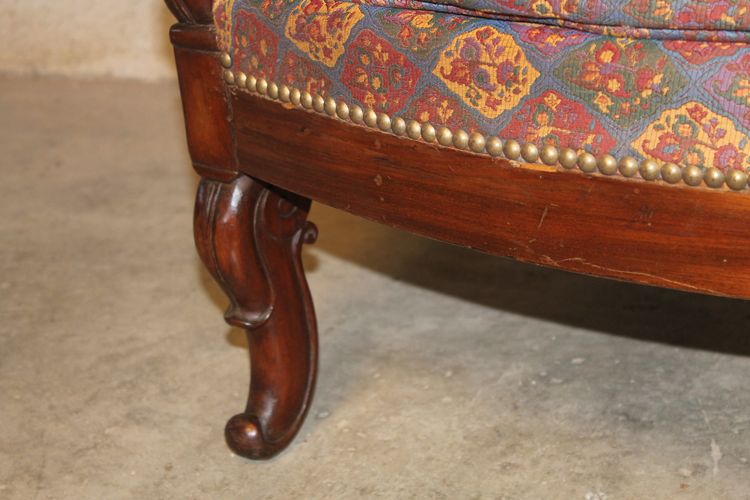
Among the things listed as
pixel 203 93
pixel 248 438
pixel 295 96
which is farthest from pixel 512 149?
pixel 248 438

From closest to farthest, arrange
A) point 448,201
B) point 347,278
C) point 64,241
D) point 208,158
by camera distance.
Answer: point 448,201 → point 208,158 → point 347,278 → point 64,241

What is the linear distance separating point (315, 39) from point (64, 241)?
98 centimetres

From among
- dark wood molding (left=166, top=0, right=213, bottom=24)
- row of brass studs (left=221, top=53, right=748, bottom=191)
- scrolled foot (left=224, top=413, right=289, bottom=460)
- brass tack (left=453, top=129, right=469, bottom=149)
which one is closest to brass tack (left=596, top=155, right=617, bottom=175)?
row of brass studs (left=221, top=53, right=748, bottom=191)

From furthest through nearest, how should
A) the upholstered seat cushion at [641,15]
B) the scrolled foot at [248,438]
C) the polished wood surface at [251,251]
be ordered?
1. the scrolled foot at [248,438]
2. the polished wood surface at [251,251]
3. the upholstered seat cushion at [641,15]

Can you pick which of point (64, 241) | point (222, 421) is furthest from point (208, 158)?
point (64, 241)

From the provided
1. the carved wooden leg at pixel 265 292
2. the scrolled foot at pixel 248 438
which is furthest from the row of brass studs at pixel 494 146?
the scrolled foot at pixel 248 438

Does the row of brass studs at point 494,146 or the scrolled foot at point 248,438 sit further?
the scrolled foot at point 248,438

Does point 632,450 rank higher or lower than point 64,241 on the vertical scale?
higher

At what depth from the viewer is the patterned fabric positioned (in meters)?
0.68

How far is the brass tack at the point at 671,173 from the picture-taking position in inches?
27.5

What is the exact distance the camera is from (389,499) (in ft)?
3.41

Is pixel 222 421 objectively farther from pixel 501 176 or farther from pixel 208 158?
pixel 501 176

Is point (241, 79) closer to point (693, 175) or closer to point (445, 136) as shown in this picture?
point (445, 136)

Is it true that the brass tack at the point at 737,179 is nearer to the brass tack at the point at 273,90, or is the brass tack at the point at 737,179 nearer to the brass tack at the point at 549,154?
the brass tack at the point at 549,154
